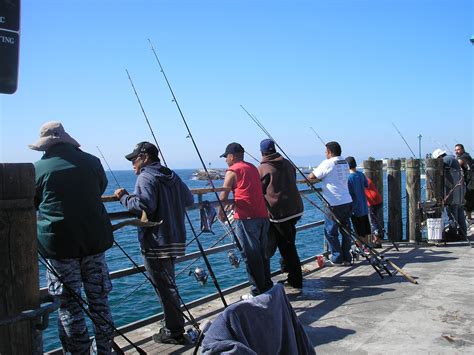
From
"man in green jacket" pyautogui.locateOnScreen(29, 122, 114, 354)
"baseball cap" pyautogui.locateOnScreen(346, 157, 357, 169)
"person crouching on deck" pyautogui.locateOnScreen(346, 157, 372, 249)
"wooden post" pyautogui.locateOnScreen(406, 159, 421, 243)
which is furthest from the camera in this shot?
"wooden post" pyautogui.locateOnScreen(406, 159, 421, 243)

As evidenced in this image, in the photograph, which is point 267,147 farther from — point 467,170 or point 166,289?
point 467,170

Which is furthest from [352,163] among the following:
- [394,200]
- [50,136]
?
[50,136]

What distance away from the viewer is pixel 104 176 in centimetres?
392

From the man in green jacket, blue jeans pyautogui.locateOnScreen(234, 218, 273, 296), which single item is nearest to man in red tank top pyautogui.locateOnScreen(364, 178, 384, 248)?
blue jeans pyautogui.locateOnScreen(234, 218, 273, 296)

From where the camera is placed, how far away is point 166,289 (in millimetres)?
4562

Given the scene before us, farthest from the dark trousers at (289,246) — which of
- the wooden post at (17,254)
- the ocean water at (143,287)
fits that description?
the wooden post at (17,254)

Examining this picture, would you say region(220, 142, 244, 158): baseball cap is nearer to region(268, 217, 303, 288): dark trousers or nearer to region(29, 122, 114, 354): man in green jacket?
region(268, 217, 303, 288): dark trousers

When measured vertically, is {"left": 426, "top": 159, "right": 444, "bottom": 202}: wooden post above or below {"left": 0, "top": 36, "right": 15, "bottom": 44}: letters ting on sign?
below

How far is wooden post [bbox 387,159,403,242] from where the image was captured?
33.4ft

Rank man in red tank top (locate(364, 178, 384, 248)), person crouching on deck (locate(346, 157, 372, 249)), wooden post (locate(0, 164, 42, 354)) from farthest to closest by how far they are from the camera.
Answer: man in red tank top (locate(364, 178, 384, 248))
person crouching on deck (locate(346, 157, 372, 249))
wooden post (locate(0, 164, 42, 354))

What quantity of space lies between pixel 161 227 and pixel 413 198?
6950 millimetres

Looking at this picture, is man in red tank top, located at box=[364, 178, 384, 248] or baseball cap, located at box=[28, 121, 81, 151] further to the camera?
man in red tank top, located at box=[364, 178, 384, 248]

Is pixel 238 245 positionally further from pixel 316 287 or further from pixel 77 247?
pixel 77 247

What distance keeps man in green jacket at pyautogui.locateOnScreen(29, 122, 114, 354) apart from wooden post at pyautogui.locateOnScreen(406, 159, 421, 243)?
7518mm
